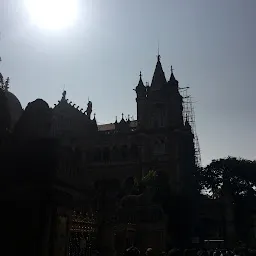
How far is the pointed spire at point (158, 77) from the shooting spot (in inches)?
2216

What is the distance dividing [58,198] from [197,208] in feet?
130

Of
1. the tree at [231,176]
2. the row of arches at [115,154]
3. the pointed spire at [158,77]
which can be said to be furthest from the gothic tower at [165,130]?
the tree at [231,176]

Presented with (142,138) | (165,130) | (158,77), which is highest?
(158,77)

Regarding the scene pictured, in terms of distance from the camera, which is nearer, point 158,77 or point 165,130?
point 165,130

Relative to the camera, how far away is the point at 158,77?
57.4m

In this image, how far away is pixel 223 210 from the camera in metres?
49.5

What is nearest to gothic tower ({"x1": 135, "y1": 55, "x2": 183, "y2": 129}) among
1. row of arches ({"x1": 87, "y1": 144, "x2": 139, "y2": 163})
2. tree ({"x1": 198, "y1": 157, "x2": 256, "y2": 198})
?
row of arches ({"x1": 87, "y1": 144, "x2": 139, "y2": 163})

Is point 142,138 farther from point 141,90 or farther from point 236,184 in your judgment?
point 236,184

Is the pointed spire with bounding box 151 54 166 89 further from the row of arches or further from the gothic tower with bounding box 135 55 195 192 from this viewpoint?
the row of arches

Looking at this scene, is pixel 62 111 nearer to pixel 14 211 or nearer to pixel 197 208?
pixel 197 208

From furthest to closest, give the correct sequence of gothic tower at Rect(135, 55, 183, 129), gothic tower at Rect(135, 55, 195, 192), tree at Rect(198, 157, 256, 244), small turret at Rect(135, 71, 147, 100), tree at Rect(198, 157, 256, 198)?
small turret at Rect(135, 71, 147, 100) → tree at Rect(198, 157, 256, 198) → gothic tower at Rect(135, 55, 183, 129) → tree at Rect(198, 157, 256, 244) → gothic tower at Rect(135, 55, 195, 192)

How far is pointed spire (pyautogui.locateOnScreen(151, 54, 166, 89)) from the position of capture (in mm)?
56281

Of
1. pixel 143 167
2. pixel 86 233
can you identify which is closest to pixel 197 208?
pixel 143 167

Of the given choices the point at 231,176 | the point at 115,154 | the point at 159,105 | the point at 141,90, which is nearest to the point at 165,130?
the point at 159,105
